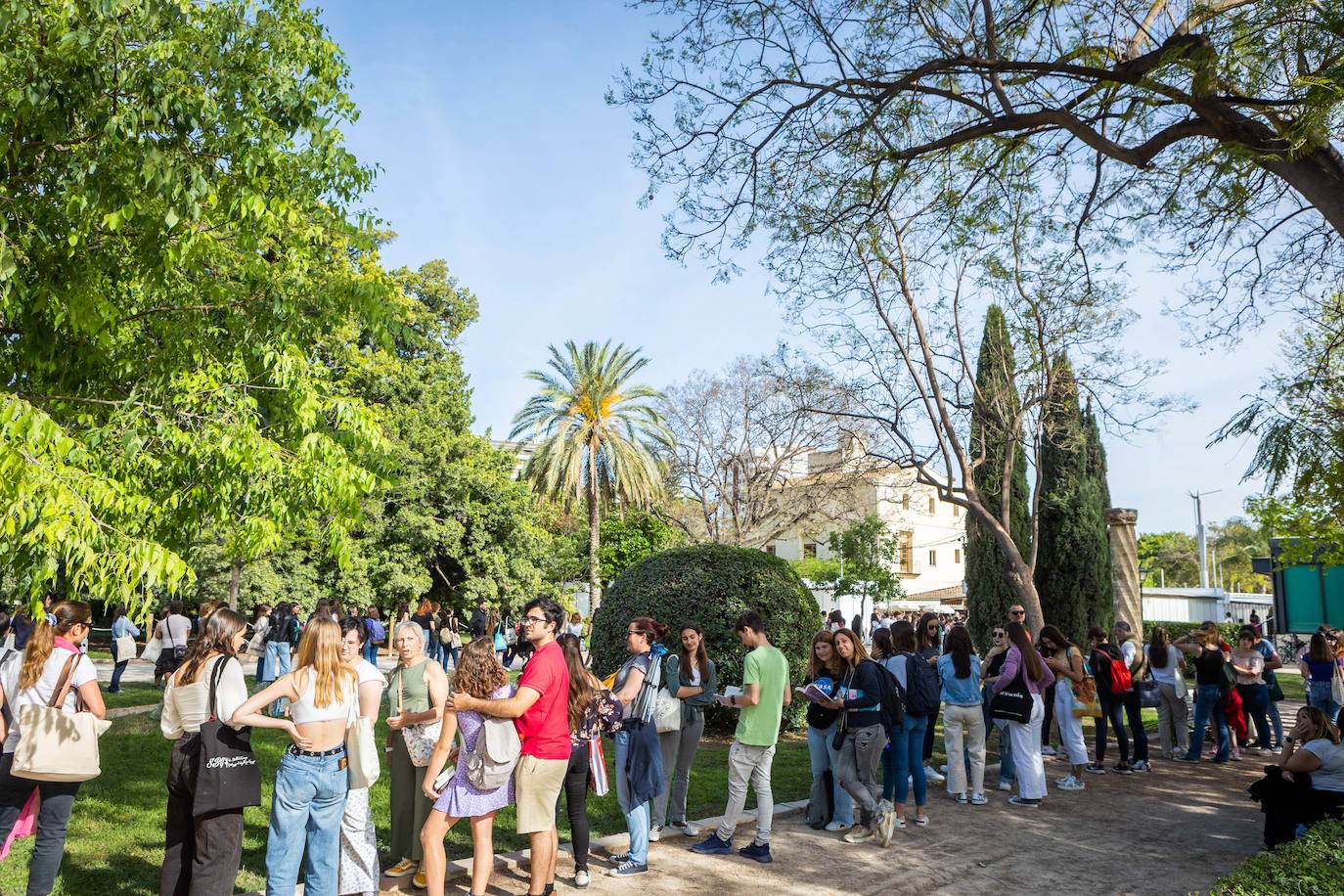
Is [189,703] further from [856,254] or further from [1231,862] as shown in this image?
[856,254]

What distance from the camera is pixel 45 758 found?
552 cm

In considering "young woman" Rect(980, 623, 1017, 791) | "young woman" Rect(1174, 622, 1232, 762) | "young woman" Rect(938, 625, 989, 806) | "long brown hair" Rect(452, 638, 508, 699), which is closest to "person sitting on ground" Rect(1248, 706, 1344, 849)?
"young woman" Rect(938, 625, 989, 806)

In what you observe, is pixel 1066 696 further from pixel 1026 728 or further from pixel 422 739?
pixel 422 739

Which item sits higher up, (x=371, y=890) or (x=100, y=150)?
(x=100, y=150)

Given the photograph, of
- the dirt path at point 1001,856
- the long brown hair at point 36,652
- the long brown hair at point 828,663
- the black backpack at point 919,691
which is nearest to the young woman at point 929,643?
the dirt path at point 1001,856

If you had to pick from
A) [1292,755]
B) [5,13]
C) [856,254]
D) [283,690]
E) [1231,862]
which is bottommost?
[1231,862]

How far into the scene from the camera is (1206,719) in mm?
12875

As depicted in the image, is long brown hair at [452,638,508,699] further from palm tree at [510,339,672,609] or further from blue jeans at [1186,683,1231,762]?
palm tree at [510,339,672,609]

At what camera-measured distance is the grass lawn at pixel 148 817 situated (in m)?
6.38

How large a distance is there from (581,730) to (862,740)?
2564mm

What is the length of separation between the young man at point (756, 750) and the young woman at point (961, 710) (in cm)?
274

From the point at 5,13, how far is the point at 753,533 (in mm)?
27199

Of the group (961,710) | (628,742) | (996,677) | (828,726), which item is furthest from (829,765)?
(996,677)

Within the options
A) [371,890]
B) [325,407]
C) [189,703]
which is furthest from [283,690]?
[325,407]
